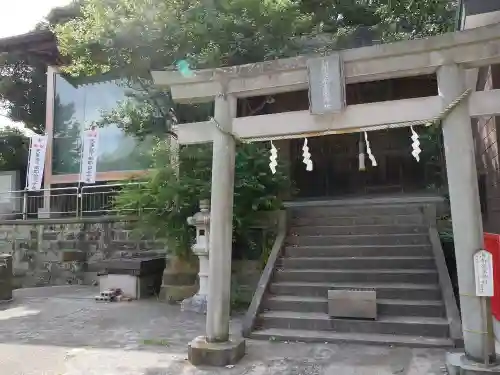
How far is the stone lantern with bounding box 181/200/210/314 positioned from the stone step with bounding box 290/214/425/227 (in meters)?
1.77

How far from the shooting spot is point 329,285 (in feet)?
21.8

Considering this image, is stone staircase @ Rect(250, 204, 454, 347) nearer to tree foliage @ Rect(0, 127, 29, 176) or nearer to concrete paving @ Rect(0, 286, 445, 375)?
concrete paving @ Rect(0, 286, 445, 375)

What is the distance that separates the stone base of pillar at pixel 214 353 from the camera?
4.81 meters

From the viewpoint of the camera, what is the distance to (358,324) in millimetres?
5801

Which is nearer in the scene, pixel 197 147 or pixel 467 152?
pixel 467 152

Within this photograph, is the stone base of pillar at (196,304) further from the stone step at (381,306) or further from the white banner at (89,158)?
the white banner at (89,158)

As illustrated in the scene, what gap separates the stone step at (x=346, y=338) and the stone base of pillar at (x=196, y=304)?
6.76ft

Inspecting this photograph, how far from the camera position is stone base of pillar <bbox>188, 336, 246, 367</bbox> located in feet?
15.8

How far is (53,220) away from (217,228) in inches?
369

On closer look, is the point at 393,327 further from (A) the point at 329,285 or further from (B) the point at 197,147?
(B) the point at 197,147

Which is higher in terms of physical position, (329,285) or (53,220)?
(53,220)

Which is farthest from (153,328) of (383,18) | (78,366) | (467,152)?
(383,18)

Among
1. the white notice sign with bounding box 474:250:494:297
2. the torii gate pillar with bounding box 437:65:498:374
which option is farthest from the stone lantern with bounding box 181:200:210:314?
the white notice sign with bounding box 474:250:494:297

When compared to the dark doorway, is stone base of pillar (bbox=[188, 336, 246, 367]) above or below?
below
